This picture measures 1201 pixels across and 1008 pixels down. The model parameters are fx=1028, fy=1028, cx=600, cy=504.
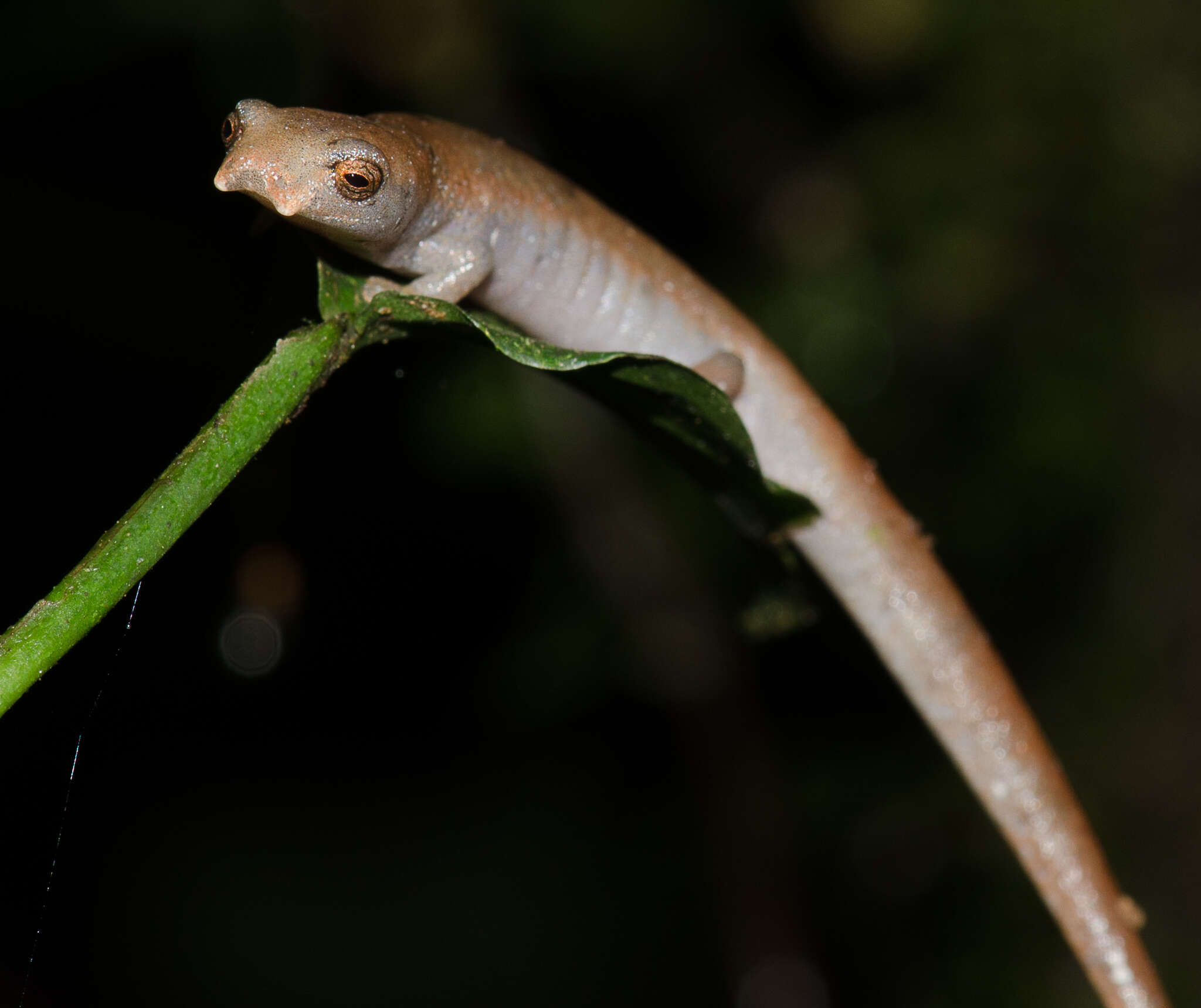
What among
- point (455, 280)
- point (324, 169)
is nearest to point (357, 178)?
point (324, 169)

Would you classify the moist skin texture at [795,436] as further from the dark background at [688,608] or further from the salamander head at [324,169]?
the dark background at [688,608]

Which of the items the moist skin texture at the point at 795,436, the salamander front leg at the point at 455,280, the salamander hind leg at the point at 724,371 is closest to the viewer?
the salamander front leg at the point at 455,280

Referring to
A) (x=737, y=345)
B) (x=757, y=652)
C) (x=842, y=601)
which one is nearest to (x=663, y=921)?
(x=757, y=652)

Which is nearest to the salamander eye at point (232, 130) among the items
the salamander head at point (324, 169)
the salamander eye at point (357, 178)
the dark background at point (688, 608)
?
the salamander head at point (324, 169)

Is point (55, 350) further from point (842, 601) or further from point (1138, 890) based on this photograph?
point (1138, 890)

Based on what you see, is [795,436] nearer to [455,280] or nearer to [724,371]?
[724,371]

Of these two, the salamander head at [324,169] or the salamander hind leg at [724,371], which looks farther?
the salamander hind leg at [724,371]

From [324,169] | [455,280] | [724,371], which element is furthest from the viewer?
[724,371]
